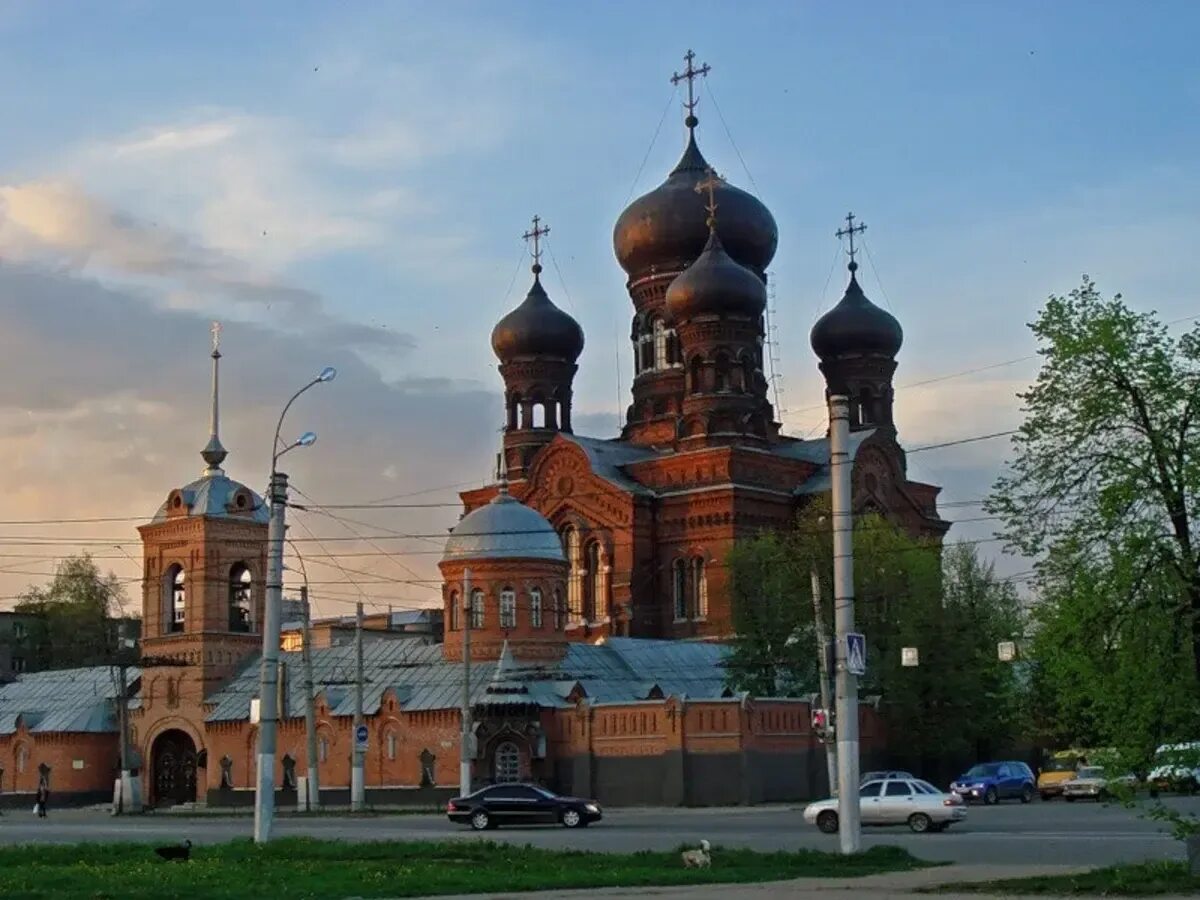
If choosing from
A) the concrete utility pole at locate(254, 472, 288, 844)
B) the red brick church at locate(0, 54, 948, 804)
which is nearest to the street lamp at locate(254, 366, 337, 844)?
the concrete utility pole at locate(254, 472, 288, 844)

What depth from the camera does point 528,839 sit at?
105 ft

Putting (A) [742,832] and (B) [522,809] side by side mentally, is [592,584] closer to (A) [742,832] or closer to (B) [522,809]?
(B) [522,809]

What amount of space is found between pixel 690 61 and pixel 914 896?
5855 cm

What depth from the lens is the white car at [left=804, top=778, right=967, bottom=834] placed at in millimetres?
33562

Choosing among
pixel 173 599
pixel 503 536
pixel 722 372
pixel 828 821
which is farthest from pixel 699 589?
pixel 828 821

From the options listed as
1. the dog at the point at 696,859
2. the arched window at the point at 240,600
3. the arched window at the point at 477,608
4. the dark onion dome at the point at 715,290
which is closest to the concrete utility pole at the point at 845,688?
the dog at the point at 696,859

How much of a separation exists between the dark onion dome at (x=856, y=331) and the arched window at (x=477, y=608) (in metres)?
25.7

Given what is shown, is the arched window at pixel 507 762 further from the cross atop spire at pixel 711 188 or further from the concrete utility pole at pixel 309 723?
the cross atop spire at pixel 711 188

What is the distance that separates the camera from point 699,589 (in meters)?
65.1

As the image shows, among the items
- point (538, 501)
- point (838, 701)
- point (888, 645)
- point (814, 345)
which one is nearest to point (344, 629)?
point (538, 501)

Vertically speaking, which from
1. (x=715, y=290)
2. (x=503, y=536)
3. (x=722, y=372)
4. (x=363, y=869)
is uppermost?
(x=715, y=290)

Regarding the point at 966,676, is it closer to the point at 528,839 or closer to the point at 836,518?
the point at 528,839

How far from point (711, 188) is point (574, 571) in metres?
16.3

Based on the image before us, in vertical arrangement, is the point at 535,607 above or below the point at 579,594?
below
